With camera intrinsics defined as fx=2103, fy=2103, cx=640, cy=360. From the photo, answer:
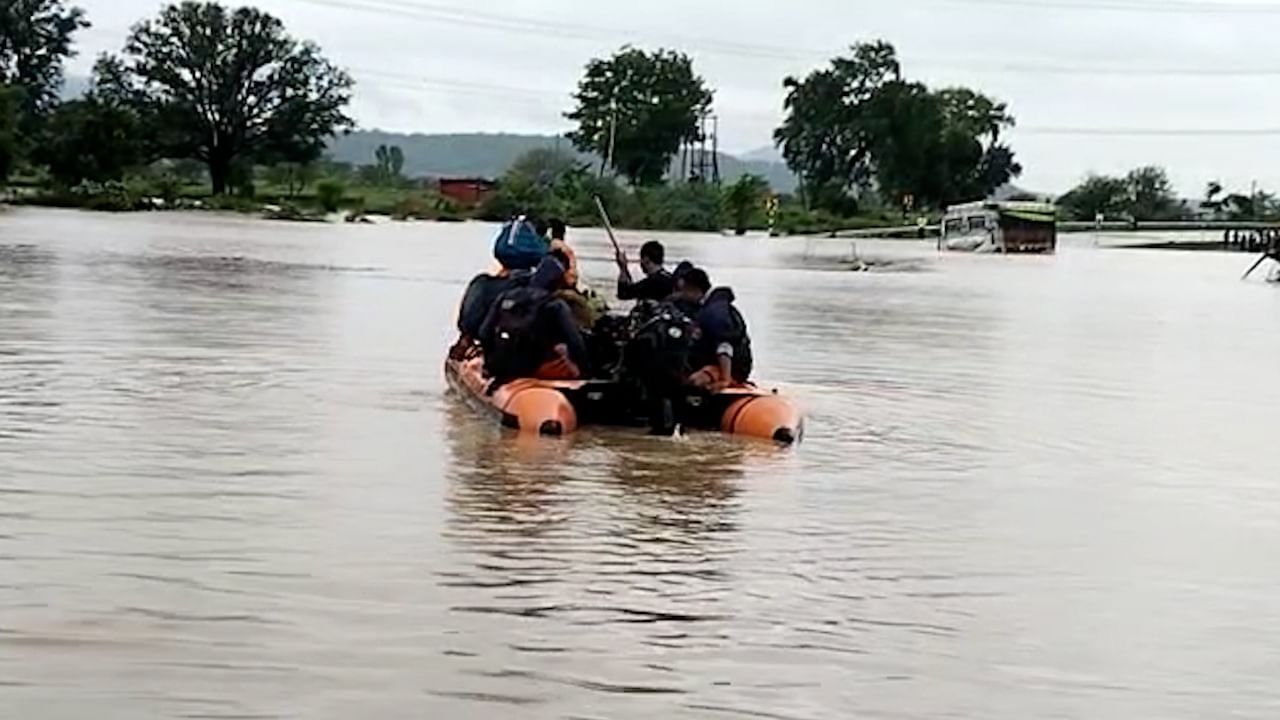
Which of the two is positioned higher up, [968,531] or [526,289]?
[526,289]

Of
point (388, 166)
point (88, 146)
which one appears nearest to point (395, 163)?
point (388, 166)

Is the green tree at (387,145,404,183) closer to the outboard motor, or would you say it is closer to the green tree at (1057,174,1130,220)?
the green tree at (1057,174,1130,220)

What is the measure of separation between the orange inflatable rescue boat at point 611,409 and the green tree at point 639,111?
100 m

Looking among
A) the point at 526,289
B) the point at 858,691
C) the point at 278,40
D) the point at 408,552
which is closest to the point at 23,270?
the point at 526,289

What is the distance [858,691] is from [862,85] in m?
112

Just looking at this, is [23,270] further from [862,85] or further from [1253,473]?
[862,85]

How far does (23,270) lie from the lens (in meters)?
32.6

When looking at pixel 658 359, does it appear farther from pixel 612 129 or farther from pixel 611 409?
pixel 612 129

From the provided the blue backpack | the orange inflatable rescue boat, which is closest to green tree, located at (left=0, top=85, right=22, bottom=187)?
the blue backpack

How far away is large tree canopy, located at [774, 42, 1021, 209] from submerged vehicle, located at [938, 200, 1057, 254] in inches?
1257

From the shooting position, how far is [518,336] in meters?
14.9

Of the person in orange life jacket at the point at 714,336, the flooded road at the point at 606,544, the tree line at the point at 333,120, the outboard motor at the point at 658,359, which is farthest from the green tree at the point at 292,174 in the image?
the outboard motor at the point at 658,359

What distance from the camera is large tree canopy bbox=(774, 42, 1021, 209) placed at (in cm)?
11606

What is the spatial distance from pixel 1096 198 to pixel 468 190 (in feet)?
158
